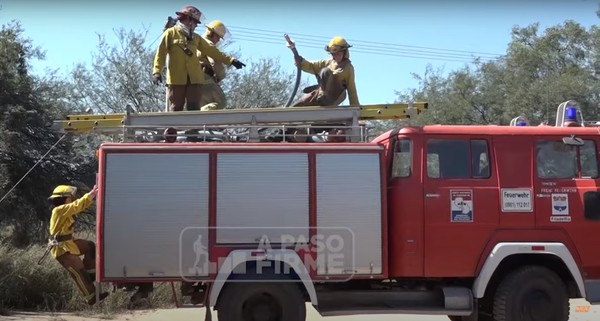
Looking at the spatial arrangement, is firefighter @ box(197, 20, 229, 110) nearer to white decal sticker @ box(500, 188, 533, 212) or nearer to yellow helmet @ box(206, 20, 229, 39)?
yellow helmet @ box(206, 20, 229, 39)

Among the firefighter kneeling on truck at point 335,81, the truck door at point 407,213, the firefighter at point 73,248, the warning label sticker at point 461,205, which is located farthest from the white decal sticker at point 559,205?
the firefighter at point 73,248

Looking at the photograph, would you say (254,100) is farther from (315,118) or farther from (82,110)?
(315,118)

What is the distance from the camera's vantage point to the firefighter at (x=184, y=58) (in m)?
8.55

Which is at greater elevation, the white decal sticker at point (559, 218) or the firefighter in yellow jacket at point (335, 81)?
the firefighter in yellow jacket at point (335, 81)

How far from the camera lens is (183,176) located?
715 centimetres

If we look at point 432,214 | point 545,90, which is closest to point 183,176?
point 432,214

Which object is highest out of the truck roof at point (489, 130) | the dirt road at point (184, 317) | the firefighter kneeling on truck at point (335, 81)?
the firefighter kneeling on truck at point (335, 81)

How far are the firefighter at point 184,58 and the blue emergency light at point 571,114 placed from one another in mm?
4031

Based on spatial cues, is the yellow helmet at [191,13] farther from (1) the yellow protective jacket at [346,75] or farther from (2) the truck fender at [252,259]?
(2) the truck fender at [252,259]

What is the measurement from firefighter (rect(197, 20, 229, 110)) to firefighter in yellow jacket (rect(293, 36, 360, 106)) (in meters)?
1.11

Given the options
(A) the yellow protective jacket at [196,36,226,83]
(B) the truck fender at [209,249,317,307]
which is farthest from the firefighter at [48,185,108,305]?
(A) the yellow protective jacket at [196,36,226,83]

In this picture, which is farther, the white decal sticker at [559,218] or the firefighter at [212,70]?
the firefighter at [212,70]

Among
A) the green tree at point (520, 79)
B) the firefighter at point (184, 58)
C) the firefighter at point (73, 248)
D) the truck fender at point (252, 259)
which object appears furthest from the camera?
the green tree at point (520, 79)

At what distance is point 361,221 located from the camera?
7.18 m
